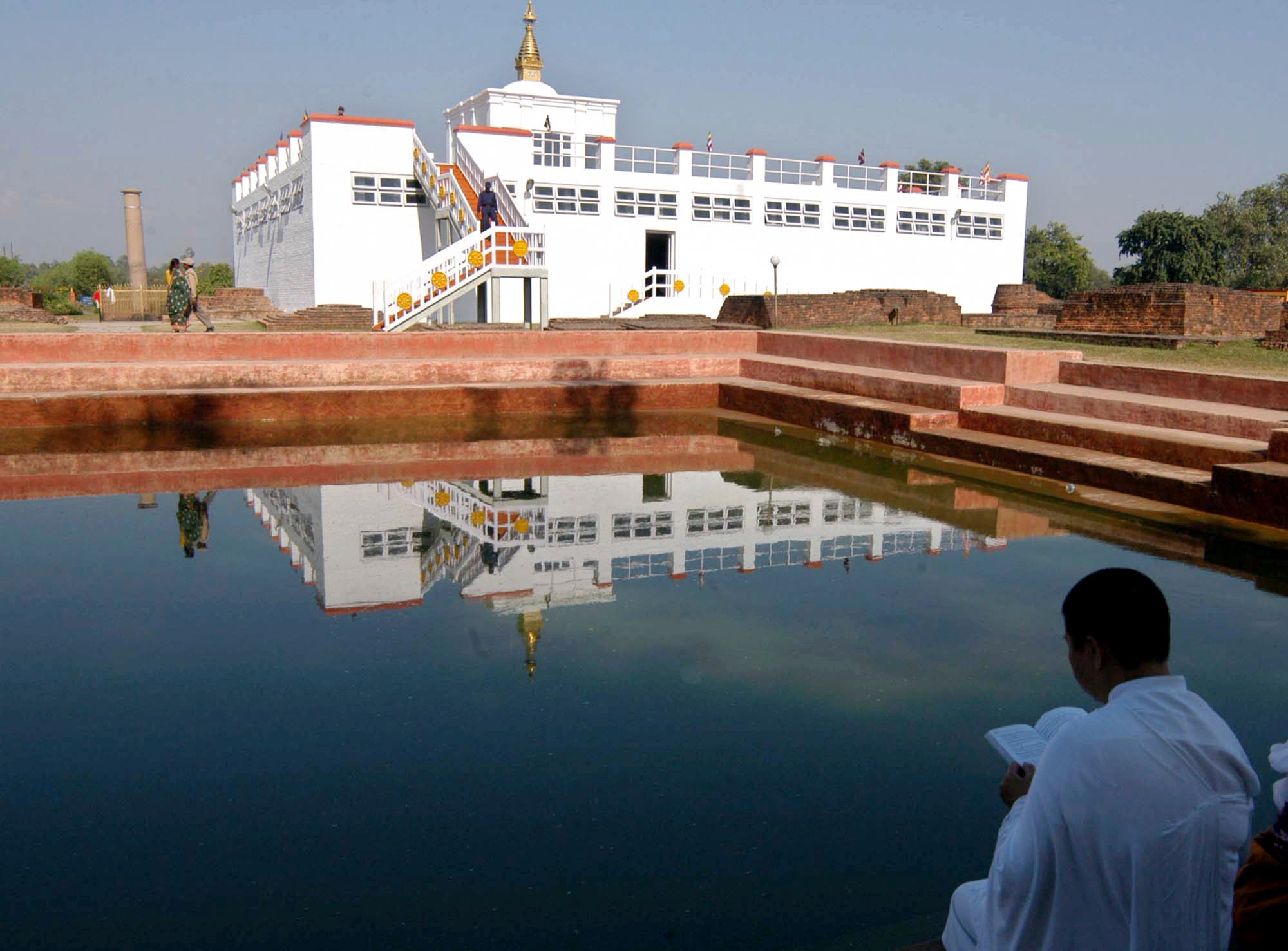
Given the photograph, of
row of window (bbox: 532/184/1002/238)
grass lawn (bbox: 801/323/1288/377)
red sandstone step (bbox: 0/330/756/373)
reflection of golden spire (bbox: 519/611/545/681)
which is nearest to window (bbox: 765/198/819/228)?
row of window (bbox: 532/184/1002/238)

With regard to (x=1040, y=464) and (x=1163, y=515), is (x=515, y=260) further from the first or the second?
(x=1163, y=515)

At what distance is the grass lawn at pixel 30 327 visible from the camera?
16047 millimetres

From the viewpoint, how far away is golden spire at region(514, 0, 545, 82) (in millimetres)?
31469

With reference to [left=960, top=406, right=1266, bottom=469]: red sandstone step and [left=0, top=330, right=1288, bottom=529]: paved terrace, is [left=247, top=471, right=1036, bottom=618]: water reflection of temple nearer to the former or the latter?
[left=960, top=406, right=1266, bottom=469]: red sandstone step

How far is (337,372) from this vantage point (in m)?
11.8

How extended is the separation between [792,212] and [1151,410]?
2002 cm

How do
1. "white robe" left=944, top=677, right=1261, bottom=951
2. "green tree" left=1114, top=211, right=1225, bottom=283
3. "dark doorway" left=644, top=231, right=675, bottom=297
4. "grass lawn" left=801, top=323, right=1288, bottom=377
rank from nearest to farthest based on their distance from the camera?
"white robe" left=944, top=677, right=1261, bottom=951 < "grass lawn" left=801, top=323, right=1288, bottom=377 < "dark doorway" left=644, top=231, right=675, bottom=297 < "green tree" left=1114, top=211, right=1225, bottom=283

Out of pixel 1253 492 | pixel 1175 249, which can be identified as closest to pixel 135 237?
pixel 1253 492

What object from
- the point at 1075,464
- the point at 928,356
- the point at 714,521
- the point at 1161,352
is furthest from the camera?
the point at 1161,352

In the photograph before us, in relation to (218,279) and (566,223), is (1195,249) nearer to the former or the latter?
(566,223)

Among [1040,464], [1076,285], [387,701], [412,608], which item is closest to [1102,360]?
[1040,464]

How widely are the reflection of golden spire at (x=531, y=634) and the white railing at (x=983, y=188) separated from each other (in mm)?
28608

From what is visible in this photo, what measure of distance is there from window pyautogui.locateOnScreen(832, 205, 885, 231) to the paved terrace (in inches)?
594

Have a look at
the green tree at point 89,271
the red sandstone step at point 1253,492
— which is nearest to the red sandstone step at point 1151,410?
the red sandstone step at point 1253,492
